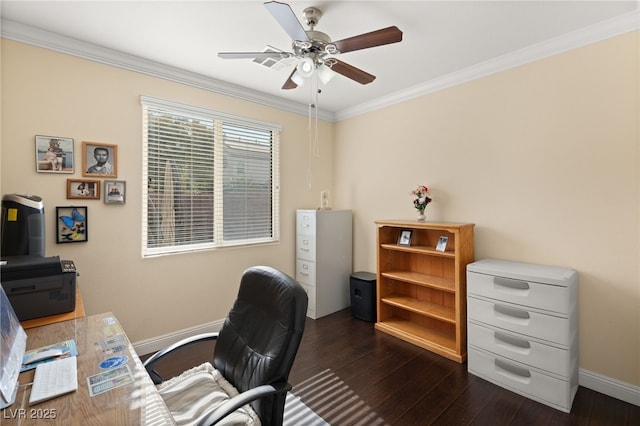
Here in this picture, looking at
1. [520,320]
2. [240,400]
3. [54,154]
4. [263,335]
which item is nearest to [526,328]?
[520,320]

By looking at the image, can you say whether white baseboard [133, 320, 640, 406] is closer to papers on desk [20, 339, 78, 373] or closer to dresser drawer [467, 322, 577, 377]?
dresser drawer [467, 322, 577, 377]

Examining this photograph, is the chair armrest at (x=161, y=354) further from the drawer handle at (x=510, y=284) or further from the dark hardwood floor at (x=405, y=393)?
the drawer handle at (x=510, y=284)

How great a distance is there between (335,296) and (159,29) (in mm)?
3218

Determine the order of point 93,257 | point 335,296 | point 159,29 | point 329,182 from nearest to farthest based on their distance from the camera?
1. point 159,29
2. point 93,257
3. point 335,296
4. point 329,182

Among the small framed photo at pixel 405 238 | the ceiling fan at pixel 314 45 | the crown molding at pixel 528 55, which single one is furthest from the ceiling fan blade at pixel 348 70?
the small framed photo at pixel 405 238

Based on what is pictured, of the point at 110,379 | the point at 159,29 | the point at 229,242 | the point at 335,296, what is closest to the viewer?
the point at 110,379

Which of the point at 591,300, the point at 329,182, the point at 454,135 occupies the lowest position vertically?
the point at 591,300

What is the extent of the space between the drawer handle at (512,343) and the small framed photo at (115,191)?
328 cm

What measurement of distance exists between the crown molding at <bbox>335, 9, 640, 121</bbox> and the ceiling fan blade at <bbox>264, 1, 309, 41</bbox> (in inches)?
73.0

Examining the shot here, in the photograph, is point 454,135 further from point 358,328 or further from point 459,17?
point 358,328

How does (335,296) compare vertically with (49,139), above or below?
below

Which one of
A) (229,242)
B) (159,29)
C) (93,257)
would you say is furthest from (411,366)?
(159,29)

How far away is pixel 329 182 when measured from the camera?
13.7ft

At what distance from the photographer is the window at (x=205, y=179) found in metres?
2.71
